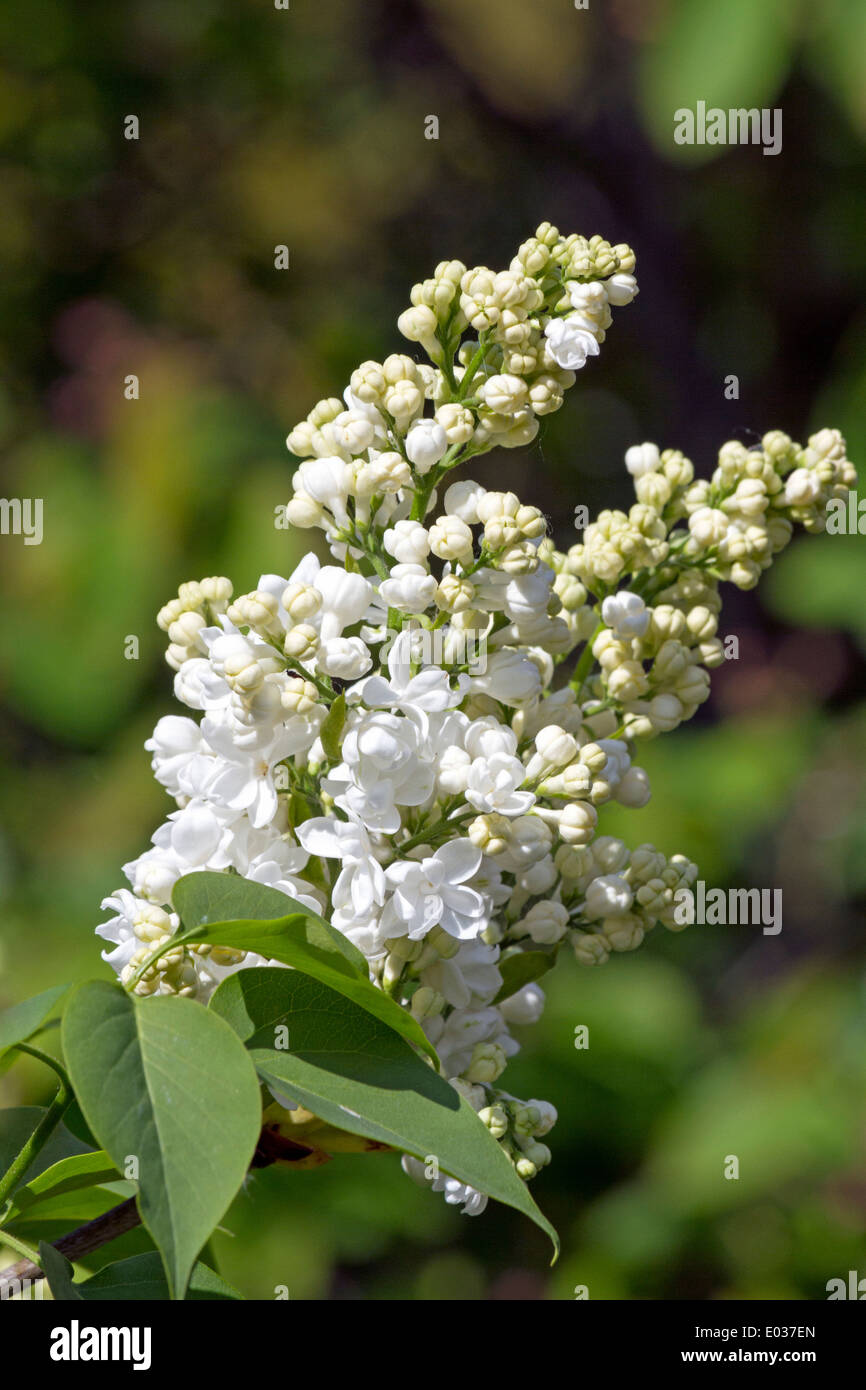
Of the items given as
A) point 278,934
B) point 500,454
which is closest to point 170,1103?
point 278,934

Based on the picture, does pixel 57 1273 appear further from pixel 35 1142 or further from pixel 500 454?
pixel 500 454

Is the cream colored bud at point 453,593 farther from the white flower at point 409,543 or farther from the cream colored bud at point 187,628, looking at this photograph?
the cream colored bud at point 187,628

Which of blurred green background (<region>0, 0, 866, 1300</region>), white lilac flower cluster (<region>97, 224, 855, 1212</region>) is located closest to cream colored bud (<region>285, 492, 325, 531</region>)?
white lilac flower cluster (<region>97, 224, 855, 1212</region>)

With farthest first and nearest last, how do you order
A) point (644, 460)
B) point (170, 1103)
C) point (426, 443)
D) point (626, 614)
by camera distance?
point (644, 460), point (626, 614), point (426, 443), point (170, 1103)

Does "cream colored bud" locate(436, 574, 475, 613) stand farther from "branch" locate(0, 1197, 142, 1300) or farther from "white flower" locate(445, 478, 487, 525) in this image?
"branch" locate(0, 1197, 142, 1300)

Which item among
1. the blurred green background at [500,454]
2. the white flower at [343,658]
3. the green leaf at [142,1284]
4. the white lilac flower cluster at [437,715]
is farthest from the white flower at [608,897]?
the blurred green background at [500,454]

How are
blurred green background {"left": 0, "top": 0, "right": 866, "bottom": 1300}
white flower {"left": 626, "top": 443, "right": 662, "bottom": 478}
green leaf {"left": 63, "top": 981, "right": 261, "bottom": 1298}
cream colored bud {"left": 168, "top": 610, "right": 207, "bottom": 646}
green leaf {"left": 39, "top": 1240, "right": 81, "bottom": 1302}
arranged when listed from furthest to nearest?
blurred green background {"left": 0, "top": 0, "right": 866, "bottom": 1300} → white flower {"left": 626, "top": 443, "right": 662, "bottom": 478} → cream colored bud {"left": 168, "top": 610, "right": 207, "bottom": 646} → green leaf {"left": 39, "top": 1240, "right": 81, "bottom": 1302} → green leaf {"left": 63, "top": 981, "right": 261, "bottom": 1298}

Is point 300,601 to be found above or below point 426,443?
below

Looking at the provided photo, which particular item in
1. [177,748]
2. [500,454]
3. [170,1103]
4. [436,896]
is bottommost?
[170,1103]
